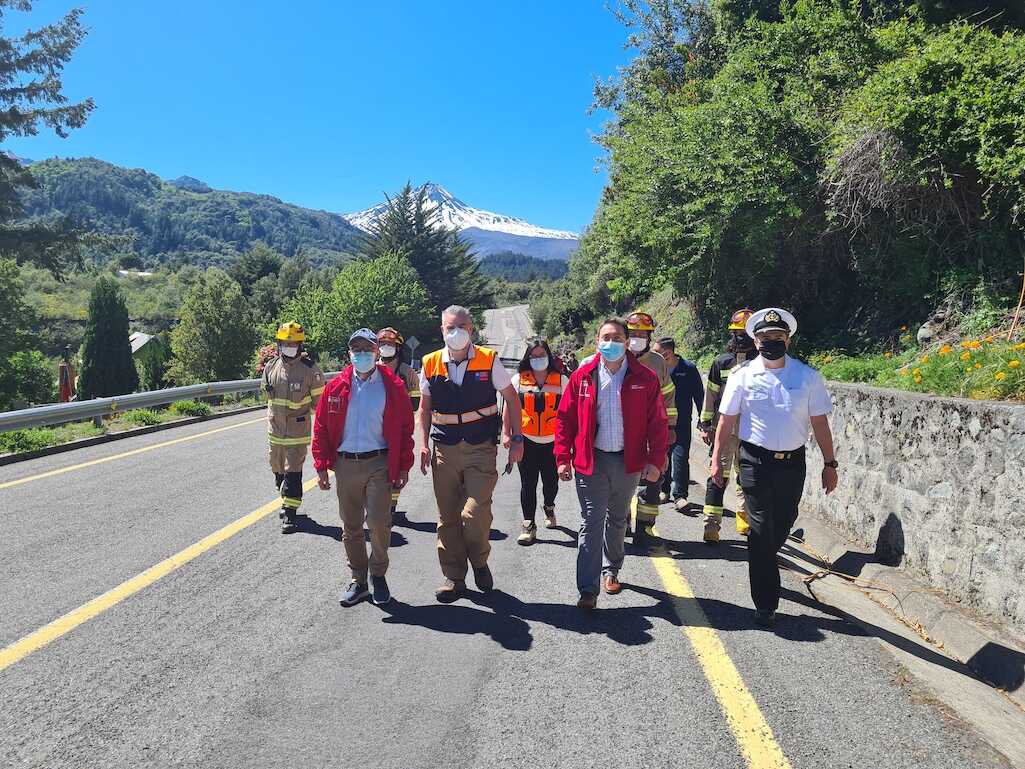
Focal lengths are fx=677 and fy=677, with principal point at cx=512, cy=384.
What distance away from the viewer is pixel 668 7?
22.5 meters

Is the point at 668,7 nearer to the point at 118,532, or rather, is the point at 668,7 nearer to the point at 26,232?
the point at 118,532

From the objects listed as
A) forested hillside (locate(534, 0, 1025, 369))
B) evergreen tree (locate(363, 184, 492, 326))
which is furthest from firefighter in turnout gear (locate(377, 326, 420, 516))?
evergreen tree (locate(363, 184, 492, 326))

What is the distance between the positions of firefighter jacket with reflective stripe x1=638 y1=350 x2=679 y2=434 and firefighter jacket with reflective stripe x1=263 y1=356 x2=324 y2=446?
11.1 feet

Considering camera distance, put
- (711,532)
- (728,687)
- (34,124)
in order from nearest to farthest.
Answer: (728,687), (711,532), (34,124)

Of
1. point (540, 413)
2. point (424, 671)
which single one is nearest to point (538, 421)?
point (540, 413)

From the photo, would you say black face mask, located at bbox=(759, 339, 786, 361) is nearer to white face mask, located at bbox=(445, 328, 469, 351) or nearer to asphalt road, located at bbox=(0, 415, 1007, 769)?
asphalt road, located at bbox=(0, 415, 1007, 769)

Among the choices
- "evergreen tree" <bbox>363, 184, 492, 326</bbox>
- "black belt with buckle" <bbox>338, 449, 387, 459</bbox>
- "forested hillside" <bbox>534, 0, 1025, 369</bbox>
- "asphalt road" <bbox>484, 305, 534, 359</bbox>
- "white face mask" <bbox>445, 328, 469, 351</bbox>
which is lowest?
"asphalt road" <bbox>484, 305, 534, 359</bbox>

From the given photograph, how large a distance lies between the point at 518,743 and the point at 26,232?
35962 millimetres

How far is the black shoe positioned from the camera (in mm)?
5008

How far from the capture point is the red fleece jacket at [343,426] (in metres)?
4.92

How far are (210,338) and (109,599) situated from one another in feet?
156

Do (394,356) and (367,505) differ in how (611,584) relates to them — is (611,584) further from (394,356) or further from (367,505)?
(394,356)

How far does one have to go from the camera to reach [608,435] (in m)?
4.82

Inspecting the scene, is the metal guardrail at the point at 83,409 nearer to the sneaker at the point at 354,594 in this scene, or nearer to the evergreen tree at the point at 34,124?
the sneaker at the point at 354,594
